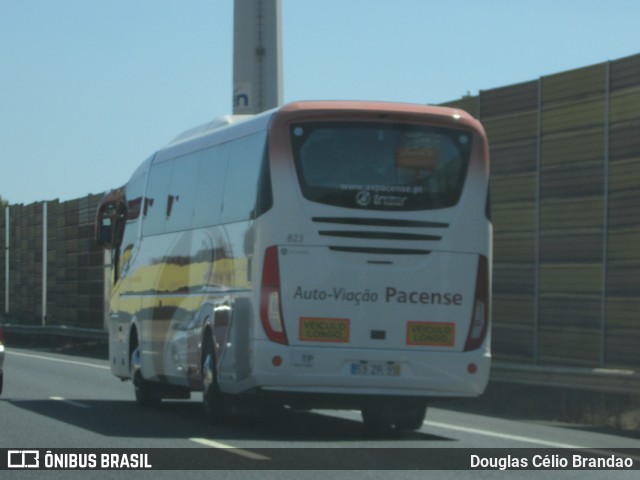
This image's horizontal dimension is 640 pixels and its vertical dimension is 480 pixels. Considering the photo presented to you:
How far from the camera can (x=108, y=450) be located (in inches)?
544

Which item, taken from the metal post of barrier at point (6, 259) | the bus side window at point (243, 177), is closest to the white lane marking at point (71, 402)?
the bus side window at point (243, 177)

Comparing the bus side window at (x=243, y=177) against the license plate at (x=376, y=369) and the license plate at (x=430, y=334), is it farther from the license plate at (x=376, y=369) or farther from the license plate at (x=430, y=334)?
the license plate at (x=430, y=334)

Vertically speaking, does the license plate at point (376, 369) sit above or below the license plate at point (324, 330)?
below

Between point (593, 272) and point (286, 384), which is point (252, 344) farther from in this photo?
point (593, 272)

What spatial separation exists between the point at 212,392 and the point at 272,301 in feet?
7.28

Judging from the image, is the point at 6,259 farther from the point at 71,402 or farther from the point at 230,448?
the point at 230,448

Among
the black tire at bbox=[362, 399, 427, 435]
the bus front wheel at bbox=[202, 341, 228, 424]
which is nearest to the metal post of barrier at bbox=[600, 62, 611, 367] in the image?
the black tire at bbox=[362, 399, 427, 435]

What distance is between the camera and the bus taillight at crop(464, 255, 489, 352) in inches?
620

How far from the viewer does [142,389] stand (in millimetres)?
20969

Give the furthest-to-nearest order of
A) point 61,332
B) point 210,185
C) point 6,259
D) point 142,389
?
point 6,259
point 61,332
point 142,389
point 210,185

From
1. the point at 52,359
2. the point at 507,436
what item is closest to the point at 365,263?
the point at 507,436

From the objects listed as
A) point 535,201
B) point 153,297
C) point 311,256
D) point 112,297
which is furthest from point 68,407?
point 535,201

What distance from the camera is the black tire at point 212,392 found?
17.1 meters

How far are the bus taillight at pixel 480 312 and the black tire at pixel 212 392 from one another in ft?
10.00
